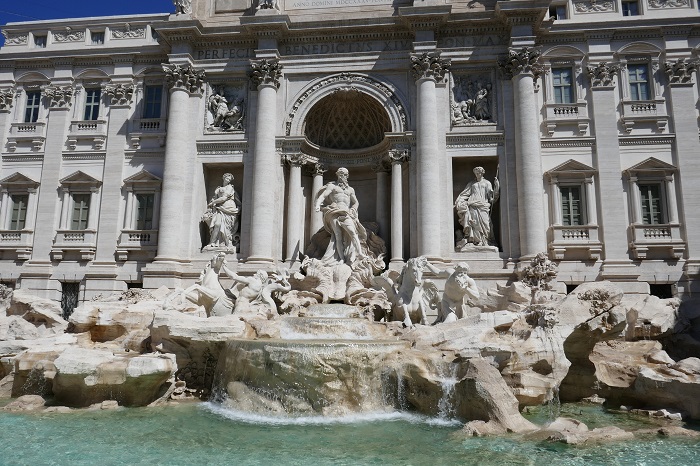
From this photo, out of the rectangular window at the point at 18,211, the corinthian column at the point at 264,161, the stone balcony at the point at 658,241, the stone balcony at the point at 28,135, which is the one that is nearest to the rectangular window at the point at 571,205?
the stone balcony at the point at 658,241

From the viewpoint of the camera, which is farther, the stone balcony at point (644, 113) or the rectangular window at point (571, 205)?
the stone balcony at point (644, 113)

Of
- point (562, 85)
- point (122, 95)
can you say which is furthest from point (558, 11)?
point (122, 95)

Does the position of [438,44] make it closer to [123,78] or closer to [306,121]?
[306,121]

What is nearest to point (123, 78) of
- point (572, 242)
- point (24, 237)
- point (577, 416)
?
point (24, 237)

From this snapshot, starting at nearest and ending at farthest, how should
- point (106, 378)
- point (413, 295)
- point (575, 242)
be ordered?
point (106, 378) → point (413, 295) → point (575, 242)

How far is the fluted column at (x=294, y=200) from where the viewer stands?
67.0 feet

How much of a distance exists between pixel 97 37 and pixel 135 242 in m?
9.88

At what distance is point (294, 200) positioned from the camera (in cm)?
2062

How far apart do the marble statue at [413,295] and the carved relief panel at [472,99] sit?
24.9 ft

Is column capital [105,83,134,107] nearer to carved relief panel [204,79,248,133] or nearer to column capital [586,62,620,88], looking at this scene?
carved relief panel [204,79,248,133]

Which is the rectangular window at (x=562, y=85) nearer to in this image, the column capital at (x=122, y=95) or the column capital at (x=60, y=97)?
the column capital at (x=122, y=95)

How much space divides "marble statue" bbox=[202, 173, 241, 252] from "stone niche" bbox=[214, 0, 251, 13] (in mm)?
7503

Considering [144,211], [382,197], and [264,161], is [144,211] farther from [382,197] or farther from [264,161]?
[382,197]

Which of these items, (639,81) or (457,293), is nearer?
(457,293)
